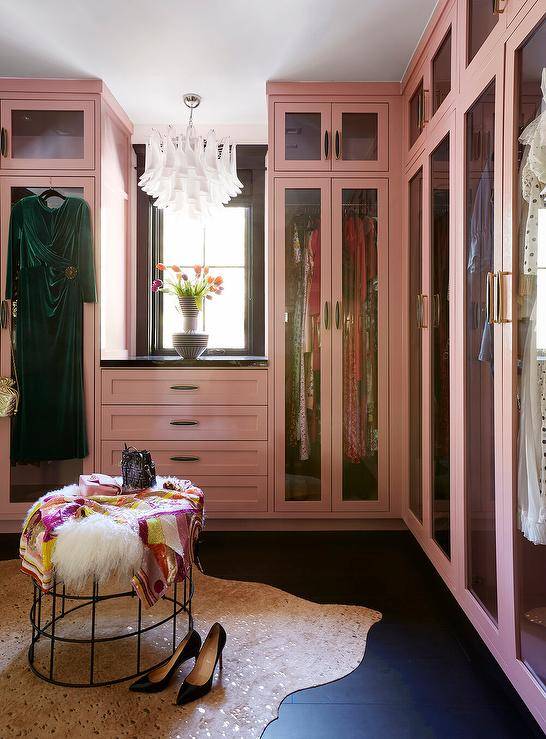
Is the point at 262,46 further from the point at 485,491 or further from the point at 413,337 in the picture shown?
the point at 485,491

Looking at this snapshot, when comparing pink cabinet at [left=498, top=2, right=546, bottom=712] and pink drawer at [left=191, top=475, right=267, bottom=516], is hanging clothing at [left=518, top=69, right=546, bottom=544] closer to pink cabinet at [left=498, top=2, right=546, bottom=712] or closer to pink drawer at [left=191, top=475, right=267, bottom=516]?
pink cabinet at [left=498, top=2, right=546, bottom=712]

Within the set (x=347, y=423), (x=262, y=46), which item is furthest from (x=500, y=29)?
(x=347, y=423)

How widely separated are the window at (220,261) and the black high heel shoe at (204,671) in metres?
2.16

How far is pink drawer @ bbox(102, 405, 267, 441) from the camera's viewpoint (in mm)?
2992

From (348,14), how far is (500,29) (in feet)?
3.33

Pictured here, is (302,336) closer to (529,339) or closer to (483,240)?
(483,240)

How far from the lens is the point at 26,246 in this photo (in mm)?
2920

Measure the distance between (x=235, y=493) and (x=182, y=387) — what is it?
26.3 inches

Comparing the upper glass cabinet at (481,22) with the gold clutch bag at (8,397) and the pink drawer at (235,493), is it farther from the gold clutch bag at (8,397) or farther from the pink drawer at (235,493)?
the gold clutch bag at (8,397)

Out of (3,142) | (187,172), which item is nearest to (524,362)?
(187,172)

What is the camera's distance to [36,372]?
9.69 feet

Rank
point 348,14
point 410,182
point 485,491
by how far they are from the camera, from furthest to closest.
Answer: point 410,182, point 348,14, point 485,491

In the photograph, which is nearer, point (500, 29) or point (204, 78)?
point (500, 29)

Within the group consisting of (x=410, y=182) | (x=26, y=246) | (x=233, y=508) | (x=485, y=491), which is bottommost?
(x=233, y=508)
